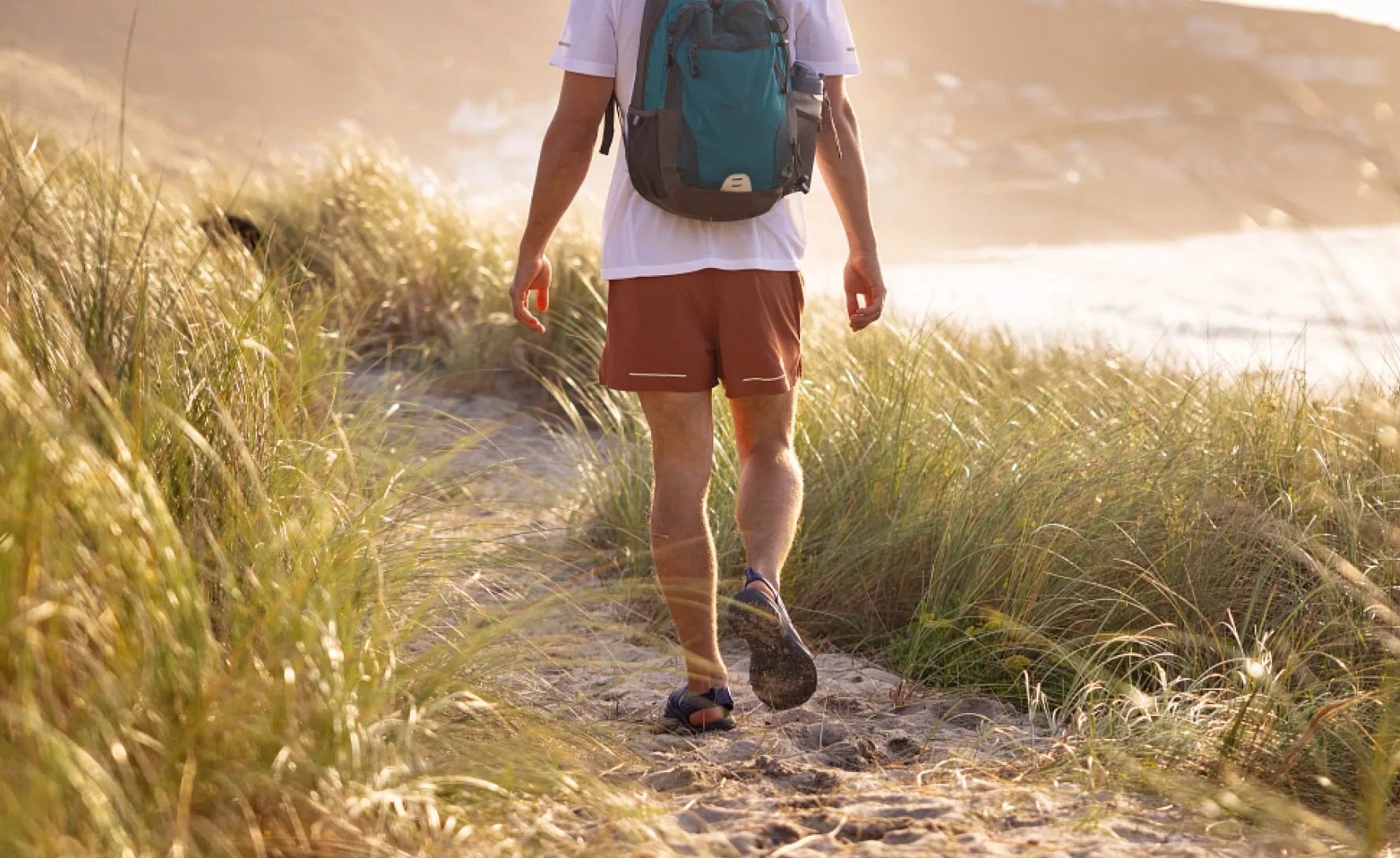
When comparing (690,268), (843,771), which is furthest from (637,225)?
(843,771)

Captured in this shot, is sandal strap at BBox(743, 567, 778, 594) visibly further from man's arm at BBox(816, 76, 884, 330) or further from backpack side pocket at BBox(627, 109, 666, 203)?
backpack side pocket at BBox(627, 109, 666, 203)

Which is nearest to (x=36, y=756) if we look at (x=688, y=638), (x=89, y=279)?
(x=89, y=279)

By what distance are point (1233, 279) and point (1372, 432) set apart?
23.3 m

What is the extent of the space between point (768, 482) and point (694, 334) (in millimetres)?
385

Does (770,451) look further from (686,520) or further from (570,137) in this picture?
(570,137)

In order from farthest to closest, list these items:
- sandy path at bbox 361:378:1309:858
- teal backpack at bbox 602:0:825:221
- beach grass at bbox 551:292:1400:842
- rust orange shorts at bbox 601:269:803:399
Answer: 1. rust orange shorts at bbox 601:269:803:399
2. teal backpack at bbox 602:0:825:221
3. beach grass at bbox 551:292:1400:842
4. sandy path at bbox 361:378:1309:858

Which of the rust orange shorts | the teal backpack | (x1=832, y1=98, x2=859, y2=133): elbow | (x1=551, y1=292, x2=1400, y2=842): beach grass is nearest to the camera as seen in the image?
(x1=551, y1=292, x2=1400, y2=842): beach grass

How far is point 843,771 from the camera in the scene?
7.96 ft

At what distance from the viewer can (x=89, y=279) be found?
92.7 inches

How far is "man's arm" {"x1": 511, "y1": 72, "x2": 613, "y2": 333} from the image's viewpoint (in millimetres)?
2615

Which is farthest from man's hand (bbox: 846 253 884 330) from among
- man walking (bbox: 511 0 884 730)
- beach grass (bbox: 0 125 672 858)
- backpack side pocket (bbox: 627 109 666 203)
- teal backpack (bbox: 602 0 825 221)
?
beach grass (bbox: 0 125 672 858)

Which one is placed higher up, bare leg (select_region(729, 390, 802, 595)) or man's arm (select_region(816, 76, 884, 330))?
man's arm (select_region(816, 76, 884, 330))

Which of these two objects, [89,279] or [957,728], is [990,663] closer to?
[957,728]

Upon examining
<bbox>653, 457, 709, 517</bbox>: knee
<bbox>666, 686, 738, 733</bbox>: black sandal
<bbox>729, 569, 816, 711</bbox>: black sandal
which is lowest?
<bbox>666, 686, 738, 733</bbox>: black sandal
